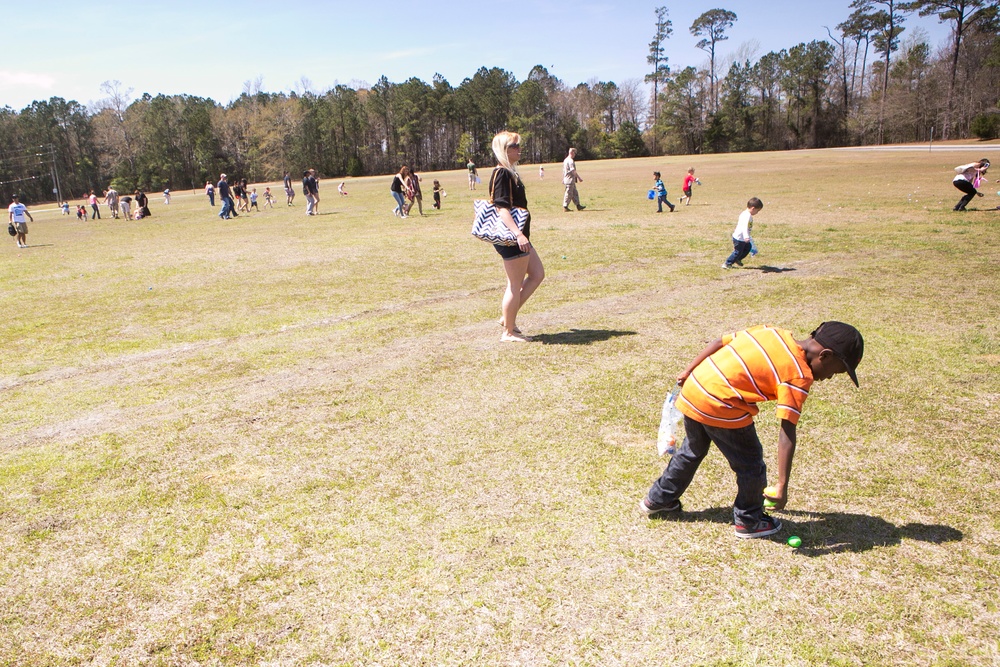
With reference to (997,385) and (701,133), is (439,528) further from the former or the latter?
(701,133)

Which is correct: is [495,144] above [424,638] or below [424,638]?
above

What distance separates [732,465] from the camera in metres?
3.50

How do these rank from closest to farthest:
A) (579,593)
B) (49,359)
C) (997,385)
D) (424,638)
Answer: (424,638)
(579,593)
(997,385)
(49,359)

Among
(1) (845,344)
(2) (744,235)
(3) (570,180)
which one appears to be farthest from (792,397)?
(3) (570,180)

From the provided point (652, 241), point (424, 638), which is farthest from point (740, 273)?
point (424, 638)

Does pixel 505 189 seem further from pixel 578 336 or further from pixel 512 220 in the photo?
pixel 578 336

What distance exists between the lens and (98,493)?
14.1 feet

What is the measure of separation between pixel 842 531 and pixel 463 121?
4430 inches

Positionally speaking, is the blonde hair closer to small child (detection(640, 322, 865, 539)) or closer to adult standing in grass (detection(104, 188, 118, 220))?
small child (detection(640, 322, 865, 539))

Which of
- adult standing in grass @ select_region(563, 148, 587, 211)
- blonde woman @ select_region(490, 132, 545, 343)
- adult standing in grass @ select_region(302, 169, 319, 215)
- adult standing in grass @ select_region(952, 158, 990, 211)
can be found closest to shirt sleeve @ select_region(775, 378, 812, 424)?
blonde woman @ select_region(490, 132, 545, 343)

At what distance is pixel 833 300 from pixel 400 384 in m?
6.01

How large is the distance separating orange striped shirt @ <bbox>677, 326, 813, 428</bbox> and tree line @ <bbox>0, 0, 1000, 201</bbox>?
92800mm

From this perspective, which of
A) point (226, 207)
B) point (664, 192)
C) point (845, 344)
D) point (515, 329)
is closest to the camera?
point (845, 344)

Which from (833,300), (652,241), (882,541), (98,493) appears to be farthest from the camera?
(652,241)
